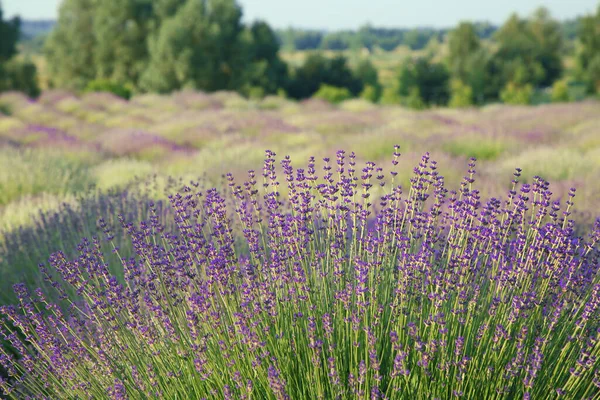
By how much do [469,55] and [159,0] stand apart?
63.5ft

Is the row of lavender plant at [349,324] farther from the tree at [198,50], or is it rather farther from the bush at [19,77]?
the bush at [19,77]

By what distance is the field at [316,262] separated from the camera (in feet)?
6.88

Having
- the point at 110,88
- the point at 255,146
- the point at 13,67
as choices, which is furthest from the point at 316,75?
the point at 255,146

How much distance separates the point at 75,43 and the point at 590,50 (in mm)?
30949

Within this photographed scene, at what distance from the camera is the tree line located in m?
25.6

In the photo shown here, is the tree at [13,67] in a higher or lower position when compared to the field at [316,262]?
higher

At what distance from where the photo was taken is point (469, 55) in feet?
115

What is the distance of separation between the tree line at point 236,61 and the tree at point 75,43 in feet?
0.18

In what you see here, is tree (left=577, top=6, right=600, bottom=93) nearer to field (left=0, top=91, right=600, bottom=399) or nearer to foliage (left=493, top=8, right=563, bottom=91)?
foliage (left=493, top=8, right=563, bottom=91)

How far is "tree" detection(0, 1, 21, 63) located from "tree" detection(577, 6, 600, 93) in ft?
105

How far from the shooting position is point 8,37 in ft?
85.5

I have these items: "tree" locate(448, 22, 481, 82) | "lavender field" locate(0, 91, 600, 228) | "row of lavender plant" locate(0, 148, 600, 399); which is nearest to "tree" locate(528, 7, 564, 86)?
"tree" locate(448, 22, 481, 82)

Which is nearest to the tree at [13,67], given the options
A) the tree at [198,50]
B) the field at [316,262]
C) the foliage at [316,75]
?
the tree at [198,50]

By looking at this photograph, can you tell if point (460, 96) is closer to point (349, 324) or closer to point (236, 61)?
point (236, 61)
